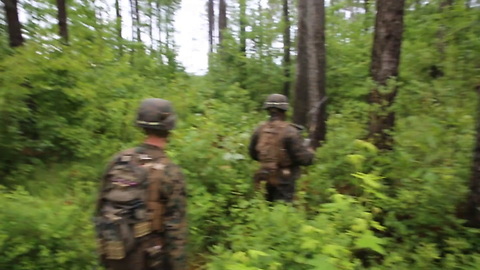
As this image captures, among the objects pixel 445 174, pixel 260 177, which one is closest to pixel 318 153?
pixel 260 177

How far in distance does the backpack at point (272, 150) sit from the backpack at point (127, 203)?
270 cm

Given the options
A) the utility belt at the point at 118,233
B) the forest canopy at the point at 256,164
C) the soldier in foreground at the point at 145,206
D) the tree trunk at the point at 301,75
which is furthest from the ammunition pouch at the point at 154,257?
the tree trunk at the point at 301,75

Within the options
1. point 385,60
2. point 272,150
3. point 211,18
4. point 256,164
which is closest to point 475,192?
point 272,150

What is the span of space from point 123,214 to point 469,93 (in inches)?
221

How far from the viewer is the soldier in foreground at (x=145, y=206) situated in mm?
3059

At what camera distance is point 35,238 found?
443 cm

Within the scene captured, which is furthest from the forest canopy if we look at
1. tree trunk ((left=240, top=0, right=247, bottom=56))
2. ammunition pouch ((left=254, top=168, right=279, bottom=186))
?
tree trunk ((left=240, top=0, right=247, bottom=56))

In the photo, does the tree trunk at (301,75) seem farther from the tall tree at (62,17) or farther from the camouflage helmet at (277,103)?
the tall tree at (62,17)

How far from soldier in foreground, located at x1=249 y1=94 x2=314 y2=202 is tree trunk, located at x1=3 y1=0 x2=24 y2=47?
529 centimetres

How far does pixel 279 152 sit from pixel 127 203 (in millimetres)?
2988

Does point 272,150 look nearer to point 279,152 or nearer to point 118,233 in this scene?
point 279,152

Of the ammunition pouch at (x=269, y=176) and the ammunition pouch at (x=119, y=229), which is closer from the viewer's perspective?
the ammunition pouch at (x=119, y=229)

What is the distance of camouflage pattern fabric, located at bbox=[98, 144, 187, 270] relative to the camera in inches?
125

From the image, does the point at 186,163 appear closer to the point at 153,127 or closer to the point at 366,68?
the point at 153,127
